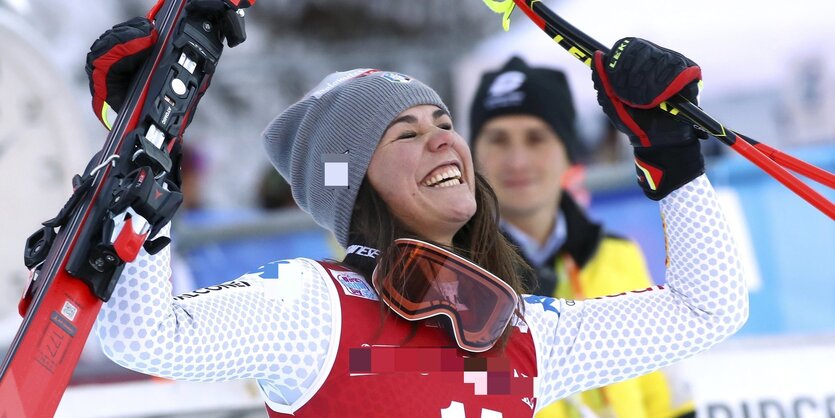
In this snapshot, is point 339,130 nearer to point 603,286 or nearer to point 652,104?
point 652,104

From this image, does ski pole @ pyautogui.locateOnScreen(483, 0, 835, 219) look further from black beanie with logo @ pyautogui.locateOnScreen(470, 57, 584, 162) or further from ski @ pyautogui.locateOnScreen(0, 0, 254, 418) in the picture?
black beanie with logo @ pyautogui.locateOnScreen(470, 57, 584, 162)

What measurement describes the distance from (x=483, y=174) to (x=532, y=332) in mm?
430

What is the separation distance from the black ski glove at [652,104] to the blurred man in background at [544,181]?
1327mm

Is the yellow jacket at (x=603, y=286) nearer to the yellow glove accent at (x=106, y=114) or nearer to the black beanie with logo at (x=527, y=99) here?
the black beanie with logo at (x=527, y=99)

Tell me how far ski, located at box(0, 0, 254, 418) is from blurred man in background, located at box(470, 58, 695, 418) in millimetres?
1857

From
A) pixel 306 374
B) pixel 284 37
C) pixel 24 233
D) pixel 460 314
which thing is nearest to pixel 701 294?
pixel 460 314

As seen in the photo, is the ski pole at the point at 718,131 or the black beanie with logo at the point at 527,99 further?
the black beanie with logo at the point at 527,99

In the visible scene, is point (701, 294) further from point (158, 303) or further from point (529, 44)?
point (529, 44)

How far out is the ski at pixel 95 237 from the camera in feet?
5.04

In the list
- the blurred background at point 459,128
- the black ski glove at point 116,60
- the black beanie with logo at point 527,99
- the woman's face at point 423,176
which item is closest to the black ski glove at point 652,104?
the woman's face at point 423,176

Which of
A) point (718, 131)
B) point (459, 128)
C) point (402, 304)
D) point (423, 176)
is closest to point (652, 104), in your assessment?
point (718, 131)

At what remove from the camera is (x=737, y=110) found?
6387mm

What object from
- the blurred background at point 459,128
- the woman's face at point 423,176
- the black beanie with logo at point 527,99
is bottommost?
the blurred background at point 459,128

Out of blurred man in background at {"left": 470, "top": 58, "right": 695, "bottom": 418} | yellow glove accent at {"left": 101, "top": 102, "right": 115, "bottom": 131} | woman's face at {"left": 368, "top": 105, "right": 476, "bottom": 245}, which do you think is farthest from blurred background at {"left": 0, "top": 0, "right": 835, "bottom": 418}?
yellow glove accent at {"left": 101, "top": 102, "right": 115, "bottom": 131}
